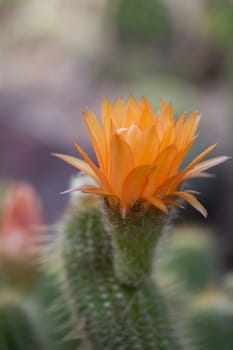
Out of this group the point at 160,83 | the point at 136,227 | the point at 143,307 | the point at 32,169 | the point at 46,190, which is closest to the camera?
the point at 136,227

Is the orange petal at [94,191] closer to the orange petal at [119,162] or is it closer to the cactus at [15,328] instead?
the orange petal at [119,162]

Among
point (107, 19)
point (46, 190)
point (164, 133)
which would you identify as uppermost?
point (107, 19)

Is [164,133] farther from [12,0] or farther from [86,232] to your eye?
[12,0]

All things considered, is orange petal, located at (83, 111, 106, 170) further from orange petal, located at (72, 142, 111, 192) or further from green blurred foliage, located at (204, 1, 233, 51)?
green blurred foliage, located at (204, 1, 233, 51)

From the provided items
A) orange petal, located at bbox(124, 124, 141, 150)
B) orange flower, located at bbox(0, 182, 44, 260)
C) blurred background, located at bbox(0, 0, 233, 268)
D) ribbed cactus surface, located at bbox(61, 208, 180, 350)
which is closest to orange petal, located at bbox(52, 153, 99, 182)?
orange petal, located at bbox(124, 124, 141, 150)

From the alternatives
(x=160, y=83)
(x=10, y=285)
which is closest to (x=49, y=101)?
(x=160, y=83)

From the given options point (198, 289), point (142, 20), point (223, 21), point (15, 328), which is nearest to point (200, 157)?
point (15, 328)

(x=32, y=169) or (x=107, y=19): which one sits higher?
(x=107, y=19)

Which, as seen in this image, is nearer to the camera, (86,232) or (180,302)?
(86,232)
